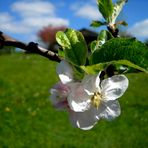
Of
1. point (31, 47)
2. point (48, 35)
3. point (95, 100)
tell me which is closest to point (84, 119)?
point (95, 100)

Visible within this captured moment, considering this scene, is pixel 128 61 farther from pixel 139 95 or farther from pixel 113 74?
pixel 139 95

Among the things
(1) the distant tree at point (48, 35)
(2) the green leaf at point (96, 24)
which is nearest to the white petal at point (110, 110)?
(2) the green leaf at point (96, 24)

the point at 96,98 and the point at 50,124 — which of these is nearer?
the point at 96,98

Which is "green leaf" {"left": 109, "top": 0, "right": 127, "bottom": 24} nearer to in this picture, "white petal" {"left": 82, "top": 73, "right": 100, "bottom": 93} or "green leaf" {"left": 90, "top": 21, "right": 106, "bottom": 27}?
"green leaf" {"left": 90, "top": 21, "right": 106, "bottom": 27}

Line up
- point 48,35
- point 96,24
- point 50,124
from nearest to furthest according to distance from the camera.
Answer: point 96,24, point 50,124, point 48,35

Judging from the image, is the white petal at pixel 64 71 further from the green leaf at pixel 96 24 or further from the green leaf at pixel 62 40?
the green leaf at pixel 96 24

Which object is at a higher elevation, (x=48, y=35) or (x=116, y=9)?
(x=116, y=9)

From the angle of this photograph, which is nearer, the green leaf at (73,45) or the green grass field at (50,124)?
the green leaf at (73,45)

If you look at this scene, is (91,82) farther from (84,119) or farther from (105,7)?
(105,7)
